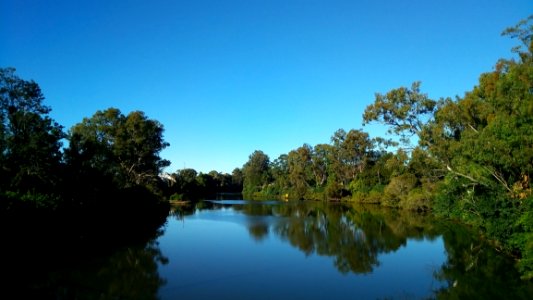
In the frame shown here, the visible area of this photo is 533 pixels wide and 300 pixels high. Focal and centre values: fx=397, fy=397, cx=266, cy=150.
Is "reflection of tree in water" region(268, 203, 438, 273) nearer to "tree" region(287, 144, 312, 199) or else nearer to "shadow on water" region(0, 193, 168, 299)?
"shadow on water" region(0, 193, 168, 299)

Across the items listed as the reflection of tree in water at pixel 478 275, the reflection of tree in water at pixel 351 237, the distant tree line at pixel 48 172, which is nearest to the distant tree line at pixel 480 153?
the reflection of tree in water at pixel 478 275

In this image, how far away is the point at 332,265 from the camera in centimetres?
1809

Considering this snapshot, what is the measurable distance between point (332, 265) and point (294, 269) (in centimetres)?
207

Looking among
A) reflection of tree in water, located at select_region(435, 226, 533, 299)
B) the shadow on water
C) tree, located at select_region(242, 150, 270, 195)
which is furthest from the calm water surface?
tree, located at select_region(242, 150, 270, 195)

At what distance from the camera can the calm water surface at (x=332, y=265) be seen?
13.7 metres

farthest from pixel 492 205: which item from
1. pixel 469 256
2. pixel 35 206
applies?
pixel 35 206

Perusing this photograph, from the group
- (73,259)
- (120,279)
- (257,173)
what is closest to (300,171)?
(257,173)

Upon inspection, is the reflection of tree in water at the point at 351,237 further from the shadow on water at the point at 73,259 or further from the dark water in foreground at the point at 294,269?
the shadow on water at the point at 73,259

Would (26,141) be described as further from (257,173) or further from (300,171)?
(257,173)

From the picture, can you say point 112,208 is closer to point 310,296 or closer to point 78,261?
point 78,261

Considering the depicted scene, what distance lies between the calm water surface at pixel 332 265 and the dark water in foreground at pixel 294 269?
0.12ft

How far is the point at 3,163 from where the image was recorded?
21.0m

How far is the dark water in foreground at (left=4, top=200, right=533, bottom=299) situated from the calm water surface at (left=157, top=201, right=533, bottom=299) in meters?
0.04

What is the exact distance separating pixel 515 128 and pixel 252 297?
1244cm
